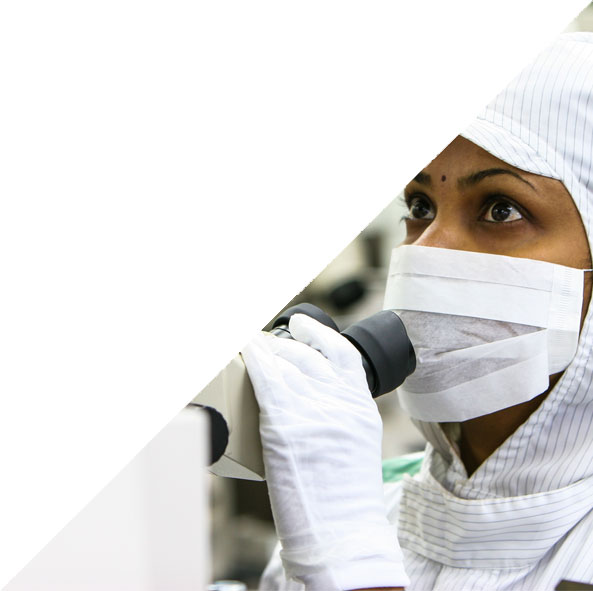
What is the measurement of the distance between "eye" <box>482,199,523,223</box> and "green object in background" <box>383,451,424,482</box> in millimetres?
613

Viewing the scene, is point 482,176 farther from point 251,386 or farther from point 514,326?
point 251,386

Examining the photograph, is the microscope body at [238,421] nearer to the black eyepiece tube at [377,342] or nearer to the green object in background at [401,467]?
the black eyepiece tube at [377,342]

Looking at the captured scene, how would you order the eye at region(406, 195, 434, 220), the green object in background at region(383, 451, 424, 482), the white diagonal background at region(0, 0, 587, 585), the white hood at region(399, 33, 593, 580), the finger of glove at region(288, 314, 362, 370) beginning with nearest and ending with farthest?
the white diagonal background at region(0, 0, 587, 585), the finger of glove at region(288, 314, 362, 370), the white hood at region(399, 33, 593, 580), the eye at region(406, 195, 434, 220), the green object in background at region(383, 451, 424, 482)

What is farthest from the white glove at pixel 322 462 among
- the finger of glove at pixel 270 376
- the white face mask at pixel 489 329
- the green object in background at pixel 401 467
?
the green object in background at pixel 401 467

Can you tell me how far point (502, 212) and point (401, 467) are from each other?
2.18 ft

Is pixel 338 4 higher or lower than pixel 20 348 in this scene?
higher

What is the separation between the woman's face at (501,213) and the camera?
101cm

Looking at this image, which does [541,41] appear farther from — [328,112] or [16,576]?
[16,576]

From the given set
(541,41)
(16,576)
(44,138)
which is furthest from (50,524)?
(541,41)

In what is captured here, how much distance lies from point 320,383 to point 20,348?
41cm

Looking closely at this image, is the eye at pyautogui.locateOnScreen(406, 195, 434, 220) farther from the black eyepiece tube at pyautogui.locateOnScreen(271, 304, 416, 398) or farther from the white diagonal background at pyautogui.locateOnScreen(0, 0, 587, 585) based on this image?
the white diagonal background at pyautogui.locateOnScreen(0, 0, 587, 585)

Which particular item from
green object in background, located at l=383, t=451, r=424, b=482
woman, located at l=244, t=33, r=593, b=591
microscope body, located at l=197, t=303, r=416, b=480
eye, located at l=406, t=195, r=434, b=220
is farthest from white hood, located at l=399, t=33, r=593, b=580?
green object in background, located at l=383, t=451, r=424, b=482

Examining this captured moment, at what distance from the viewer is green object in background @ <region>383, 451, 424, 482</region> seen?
1.45 m

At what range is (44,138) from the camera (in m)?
0.44
